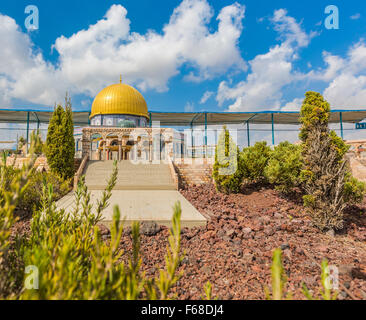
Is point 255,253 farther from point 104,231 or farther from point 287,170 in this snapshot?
point 287,170

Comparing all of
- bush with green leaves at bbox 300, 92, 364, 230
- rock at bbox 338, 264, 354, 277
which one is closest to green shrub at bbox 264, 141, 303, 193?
bush with green leaves at bbox 300, 92, 364, 230

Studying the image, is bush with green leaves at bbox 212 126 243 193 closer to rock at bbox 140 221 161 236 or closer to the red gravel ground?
the red gravel ground

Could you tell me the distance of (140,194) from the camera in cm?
950

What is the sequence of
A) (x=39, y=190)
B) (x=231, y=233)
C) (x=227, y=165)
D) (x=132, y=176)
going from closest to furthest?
(x=231, y=233)
(x=39, y=190)
(x=227, y=165)
(x=132, y=176)

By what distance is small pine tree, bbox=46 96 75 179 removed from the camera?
1087cm

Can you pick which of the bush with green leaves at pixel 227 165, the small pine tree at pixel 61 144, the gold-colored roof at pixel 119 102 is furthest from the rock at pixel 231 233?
the gold-colored roof at pixel 119 102

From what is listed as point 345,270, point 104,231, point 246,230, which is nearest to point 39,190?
point 104,231

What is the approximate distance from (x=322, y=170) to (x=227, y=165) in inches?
161

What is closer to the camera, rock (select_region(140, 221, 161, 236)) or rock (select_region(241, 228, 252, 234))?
rock (select_region(140, 221, 161, 236))

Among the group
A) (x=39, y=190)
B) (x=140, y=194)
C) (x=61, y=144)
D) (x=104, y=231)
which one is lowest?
(x=104, y=231)

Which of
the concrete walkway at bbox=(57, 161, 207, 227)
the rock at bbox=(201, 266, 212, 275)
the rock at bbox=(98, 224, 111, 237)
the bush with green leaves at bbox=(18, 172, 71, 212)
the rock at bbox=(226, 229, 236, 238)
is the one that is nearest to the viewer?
the rock at bbox=(201, 266, 212, 275)

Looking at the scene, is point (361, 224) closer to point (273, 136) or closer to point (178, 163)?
point (178, 163)

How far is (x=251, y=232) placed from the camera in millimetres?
5207

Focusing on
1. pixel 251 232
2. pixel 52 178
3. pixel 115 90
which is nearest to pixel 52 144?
pixel 52 178
